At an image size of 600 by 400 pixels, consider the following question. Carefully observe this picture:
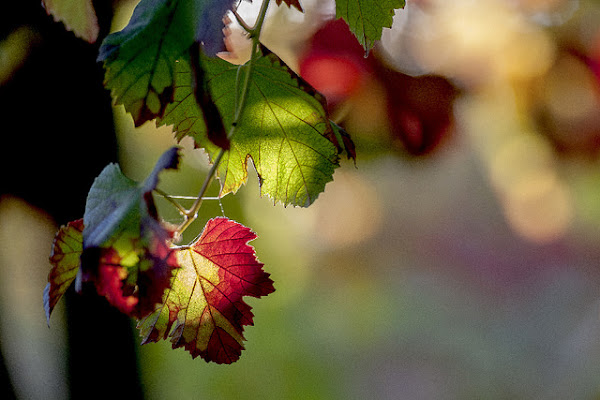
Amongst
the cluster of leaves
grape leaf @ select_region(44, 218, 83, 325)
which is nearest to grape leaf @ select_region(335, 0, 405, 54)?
the cluster of leaves

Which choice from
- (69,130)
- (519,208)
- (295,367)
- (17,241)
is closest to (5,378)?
(17,241)

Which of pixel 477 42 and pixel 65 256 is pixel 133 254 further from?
pixel 477 42

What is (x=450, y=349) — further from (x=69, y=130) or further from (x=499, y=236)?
(x=69, y=130)

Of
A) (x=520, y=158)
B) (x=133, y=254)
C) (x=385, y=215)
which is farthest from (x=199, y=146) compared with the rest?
(x=385, y=215)

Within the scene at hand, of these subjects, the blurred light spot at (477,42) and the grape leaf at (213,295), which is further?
the blurred light spot at (477,42)

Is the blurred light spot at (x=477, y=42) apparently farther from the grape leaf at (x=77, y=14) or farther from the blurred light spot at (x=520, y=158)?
the grape leaf at (x=77, y=14)

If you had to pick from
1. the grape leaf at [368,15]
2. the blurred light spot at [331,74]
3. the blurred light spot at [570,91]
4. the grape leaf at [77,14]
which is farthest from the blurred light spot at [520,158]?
the grape leaf at [77,14]

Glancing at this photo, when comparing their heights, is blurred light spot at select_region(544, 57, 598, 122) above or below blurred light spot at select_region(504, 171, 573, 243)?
above

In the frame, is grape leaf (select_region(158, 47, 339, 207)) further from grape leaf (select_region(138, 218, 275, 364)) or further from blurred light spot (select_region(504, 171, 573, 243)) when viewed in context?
blurred light spot (select_region(504, 171, 573, 243))
